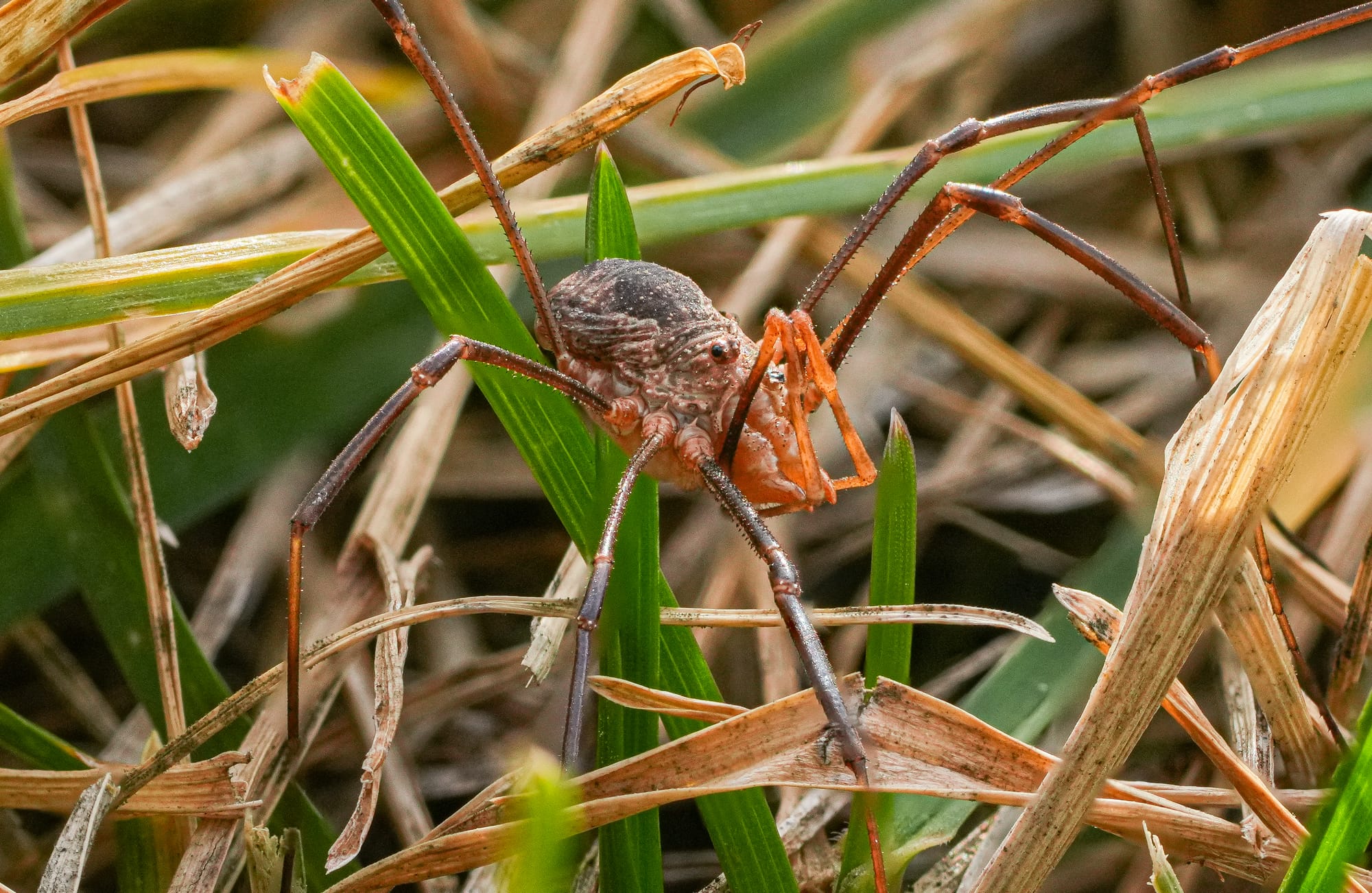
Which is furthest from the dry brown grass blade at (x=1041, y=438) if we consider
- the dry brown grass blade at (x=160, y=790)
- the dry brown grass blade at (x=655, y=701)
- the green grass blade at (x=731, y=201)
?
the dry brown grass blade at (x=160, y=790)

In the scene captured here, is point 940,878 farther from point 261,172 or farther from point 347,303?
point 261,172

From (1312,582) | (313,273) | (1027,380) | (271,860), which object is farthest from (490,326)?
(1312,582)

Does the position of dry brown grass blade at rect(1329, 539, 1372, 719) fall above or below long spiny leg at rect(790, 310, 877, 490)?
below

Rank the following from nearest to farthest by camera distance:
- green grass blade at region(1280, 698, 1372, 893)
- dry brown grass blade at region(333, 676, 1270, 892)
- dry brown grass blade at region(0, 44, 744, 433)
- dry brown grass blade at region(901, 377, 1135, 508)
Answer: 1. green grass blade at region(1280, 698, 1372, 893)
2. dry brown grass blade at region(333, 676, 1270, 892)
3. dry brown grass blade at region(0, 44, 744, 433)
4. dry brown grass blade at region(901, 377, 1135, 508)

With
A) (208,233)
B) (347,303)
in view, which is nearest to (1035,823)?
(347,303)

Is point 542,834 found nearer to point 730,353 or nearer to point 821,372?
point 821,372

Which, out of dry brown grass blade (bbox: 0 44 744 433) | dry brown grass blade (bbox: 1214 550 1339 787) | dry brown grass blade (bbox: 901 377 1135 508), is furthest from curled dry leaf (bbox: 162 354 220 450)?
dry brown grass blade (bbox: 901 377 1135 508)

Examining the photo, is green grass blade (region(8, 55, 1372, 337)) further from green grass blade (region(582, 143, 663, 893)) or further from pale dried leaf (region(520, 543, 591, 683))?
pale dried leaf (region(520, 543, 591, 683))
